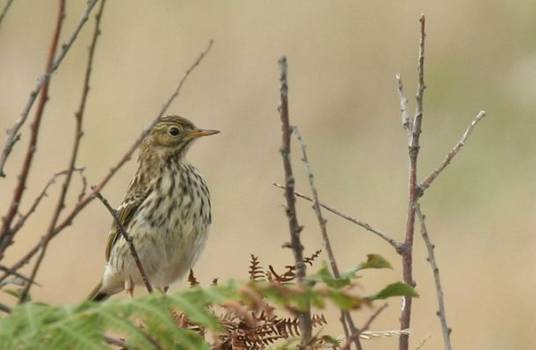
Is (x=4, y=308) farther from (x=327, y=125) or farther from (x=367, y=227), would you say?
(x=327, y=125)

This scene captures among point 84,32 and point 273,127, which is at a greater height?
point 84,32

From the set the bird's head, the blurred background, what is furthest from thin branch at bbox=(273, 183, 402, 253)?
the blurred background

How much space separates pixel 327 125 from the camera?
57.5 ft

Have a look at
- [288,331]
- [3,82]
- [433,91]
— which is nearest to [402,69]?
[433,91]

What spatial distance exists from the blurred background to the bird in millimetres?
4327

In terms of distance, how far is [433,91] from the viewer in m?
18.7

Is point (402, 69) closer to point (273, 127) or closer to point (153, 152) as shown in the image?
point (273, 127)

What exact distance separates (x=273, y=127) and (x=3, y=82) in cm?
325

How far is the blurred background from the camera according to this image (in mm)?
13180

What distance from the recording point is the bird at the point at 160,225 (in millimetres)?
6824

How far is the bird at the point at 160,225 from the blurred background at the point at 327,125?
433cm

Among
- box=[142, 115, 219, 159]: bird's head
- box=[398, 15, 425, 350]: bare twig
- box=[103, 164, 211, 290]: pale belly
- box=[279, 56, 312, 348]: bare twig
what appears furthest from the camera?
box=[142, 115, 219, 159]: bird's head

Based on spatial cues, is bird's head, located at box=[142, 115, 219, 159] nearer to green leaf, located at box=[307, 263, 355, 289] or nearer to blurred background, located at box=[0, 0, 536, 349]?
blurred background, located at box=[0, 0, 536, 349]

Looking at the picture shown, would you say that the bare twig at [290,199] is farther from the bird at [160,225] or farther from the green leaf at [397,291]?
the bird at [160,225]
